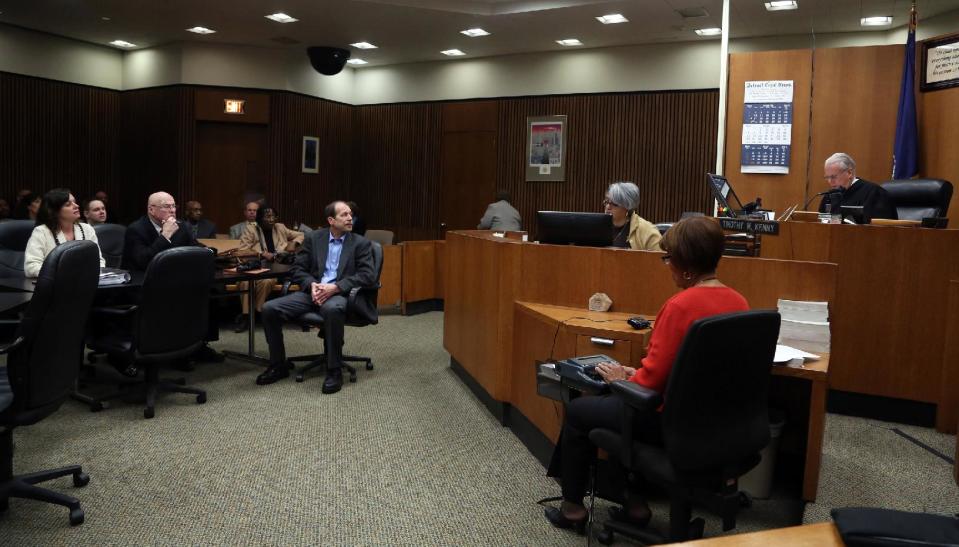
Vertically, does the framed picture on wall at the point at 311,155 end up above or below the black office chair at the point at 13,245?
above

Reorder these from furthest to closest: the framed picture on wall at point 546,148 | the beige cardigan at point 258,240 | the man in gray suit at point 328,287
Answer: the framed picture on wall at point 546,148 < the beige cardigan at point 258,240 < the man in gray suit at point 328,287

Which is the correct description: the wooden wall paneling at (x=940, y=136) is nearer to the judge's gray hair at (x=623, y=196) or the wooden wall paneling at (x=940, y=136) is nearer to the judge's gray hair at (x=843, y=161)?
the judge's gray hair at (x=843, y=161)

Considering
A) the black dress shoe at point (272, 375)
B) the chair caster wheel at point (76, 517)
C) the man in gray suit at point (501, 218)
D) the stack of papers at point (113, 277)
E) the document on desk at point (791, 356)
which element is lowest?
the chair caster wheel at point (76, 517)

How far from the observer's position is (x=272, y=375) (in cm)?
534

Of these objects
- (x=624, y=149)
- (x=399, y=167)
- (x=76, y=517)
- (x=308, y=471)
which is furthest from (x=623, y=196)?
(x=399, y=167)

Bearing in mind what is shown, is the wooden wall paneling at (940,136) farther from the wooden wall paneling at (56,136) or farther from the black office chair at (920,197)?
the wooden wall paneling at (56,136)

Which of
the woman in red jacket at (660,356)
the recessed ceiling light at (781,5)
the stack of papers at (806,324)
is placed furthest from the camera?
the recessed ceiling light at (781,5)

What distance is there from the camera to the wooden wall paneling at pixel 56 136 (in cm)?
1006

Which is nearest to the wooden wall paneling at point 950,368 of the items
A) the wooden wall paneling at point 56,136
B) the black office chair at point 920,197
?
the black office chair at point 920,197

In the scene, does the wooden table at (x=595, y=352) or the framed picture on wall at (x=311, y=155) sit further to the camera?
the framed picture on wall at (x=311, y=155)

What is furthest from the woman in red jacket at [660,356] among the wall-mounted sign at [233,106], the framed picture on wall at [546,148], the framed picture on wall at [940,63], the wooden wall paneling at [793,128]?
the wall-mounted sign at [233,106]

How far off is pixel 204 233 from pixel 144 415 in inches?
198

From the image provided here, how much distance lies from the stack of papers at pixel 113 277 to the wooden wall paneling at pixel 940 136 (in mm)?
6446

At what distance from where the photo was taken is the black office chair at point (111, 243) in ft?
19.2
